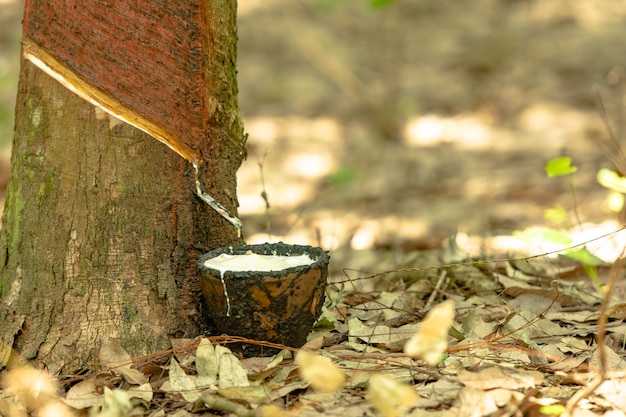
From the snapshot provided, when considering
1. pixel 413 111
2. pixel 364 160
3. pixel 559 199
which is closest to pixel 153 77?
pixel 559 199

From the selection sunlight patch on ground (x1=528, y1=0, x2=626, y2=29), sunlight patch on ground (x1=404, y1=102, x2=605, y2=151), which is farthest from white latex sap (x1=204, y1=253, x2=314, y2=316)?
sunlight patch on ground (x1=528, y1=0, x2=626, y2=29)

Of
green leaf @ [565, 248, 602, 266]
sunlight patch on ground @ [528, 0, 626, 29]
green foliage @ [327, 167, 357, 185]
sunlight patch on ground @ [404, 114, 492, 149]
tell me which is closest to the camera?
green leaf @ [565, 248, 602, 266]

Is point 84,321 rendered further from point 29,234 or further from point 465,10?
point 465,10

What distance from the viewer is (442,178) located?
544 cm

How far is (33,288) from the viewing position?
190 centimetres

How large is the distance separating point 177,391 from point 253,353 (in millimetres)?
236

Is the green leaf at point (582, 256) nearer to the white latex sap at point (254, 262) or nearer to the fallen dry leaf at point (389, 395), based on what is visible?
the white latex sap at point (254, 262)

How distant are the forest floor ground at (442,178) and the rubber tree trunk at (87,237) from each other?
0.83 feet

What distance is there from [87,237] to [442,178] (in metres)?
3.90

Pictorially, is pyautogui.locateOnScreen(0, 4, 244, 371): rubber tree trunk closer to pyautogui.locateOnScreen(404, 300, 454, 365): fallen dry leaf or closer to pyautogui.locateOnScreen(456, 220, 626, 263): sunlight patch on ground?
pyautogui.locateOnScreen(404, 300, 454, 365): fallen dry leaf

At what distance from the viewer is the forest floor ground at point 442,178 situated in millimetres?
1763

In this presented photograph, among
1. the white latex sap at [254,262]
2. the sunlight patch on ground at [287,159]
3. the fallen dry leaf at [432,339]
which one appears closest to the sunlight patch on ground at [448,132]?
the sunlight patch on ground at [287,159]

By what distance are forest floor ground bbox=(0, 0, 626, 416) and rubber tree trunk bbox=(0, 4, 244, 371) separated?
252mm

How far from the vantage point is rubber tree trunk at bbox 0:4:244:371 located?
1880 mm
